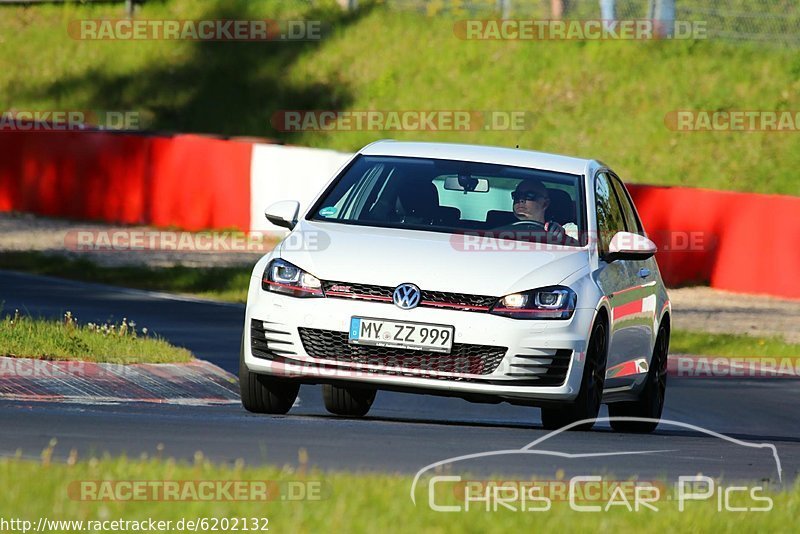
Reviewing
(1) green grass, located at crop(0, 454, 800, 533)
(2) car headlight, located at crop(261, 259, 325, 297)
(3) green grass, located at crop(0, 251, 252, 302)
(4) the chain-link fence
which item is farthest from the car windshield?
(4) the chain-link fence

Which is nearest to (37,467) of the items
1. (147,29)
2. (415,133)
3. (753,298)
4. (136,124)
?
(753,298)

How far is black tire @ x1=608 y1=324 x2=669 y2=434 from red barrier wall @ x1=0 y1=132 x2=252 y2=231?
53.8ft

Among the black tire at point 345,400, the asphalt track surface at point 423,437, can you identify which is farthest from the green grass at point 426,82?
the black tire at point 345,400

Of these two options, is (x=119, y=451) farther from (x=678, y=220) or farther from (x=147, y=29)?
(x=147, y=29)

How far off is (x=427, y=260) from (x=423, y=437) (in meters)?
0.91

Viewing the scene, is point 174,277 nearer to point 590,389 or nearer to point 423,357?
point 590,389

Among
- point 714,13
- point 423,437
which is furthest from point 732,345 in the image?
point 714,13

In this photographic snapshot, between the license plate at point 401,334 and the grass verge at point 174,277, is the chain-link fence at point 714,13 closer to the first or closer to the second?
the grass verge at point 174,277

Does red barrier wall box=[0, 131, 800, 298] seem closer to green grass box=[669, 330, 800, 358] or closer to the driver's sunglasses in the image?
green grass box=[669, 330, 800, 358]

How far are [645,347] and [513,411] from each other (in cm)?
230

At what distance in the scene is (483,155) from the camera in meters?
10.2

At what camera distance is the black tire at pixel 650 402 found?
10750mm

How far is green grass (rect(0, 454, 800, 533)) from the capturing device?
546cm

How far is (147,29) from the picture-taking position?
41.1 metres
